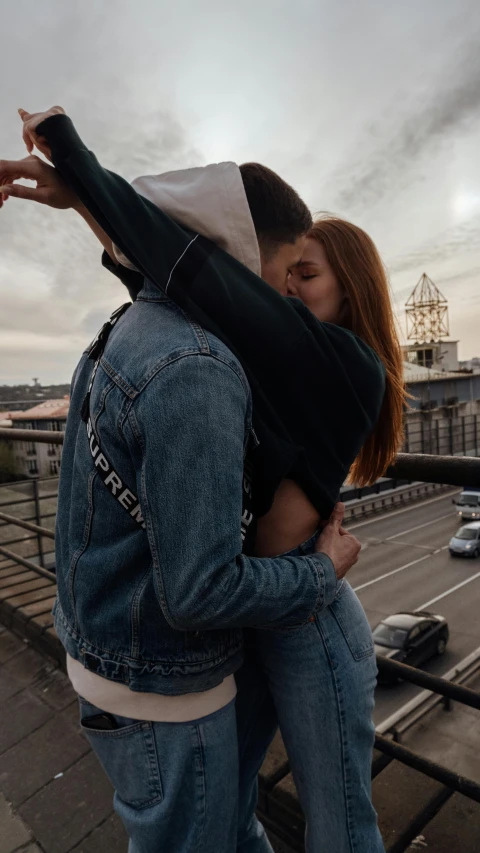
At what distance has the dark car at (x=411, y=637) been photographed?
14641 millimetres

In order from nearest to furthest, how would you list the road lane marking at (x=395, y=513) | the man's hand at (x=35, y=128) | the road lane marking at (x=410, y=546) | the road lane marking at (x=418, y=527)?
the man's hand at (x=35, y=128), the road lane marking at (x=410, y=546), the road lane marking at (x=418, y=527), the road lane marking at (x=395, y=513)

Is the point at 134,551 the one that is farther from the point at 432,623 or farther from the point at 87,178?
the point at 432,623

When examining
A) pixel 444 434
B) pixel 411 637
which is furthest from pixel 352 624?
pixel 444 434

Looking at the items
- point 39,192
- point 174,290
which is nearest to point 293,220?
point 174,290

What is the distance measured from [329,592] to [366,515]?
1474 inches

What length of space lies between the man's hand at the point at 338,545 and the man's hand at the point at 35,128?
2.84 ft

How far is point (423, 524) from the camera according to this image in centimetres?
3562

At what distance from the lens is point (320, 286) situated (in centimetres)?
131

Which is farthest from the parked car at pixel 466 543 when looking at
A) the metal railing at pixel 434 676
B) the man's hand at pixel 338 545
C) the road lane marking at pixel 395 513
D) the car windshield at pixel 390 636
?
the man's hand at pixel 338 545

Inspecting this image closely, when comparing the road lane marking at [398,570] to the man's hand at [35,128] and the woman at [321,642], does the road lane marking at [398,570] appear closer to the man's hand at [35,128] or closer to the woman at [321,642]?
the woman at [321,642]

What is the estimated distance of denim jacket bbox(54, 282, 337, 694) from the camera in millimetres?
782

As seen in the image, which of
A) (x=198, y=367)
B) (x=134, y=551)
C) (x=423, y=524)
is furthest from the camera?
(x=423, y=524)

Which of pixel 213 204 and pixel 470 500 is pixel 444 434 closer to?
pixel 470 500

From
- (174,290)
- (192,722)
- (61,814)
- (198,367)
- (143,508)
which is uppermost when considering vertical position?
(174,290)
